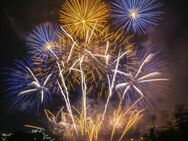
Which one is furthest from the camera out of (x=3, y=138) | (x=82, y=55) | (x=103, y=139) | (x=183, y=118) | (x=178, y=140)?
(x=3, y=138)

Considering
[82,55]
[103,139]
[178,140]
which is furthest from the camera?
[103,139]

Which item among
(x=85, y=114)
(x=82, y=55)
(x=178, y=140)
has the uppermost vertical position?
(x=82, y=55)

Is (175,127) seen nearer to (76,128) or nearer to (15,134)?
(76,128)

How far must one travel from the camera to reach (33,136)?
85000mm

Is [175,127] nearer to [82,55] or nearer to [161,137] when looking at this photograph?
[161,137]

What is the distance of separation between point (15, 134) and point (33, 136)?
4.08 meters

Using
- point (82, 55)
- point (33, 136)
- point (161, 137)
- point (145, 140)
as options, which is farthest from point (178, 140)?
point (33, 136)

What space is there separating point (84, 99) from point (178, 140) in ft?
26.8

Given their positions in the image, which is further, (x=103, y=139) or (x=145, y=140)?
(x=103, y=139)

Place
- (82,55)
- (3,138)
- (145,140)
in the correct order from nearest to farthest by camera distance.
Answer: (82,55) < (145,140) < (3,138)

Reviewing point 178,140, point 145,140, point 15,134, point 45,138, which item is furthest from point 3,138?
point 178,140

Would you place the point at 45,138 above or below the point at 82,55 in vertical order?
below

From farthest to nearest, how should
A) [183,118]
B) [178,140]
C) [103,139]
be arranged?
[103,139] < [183,118] < [178,140]

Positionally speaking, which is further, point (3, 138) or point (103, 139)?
point (3, 138)
